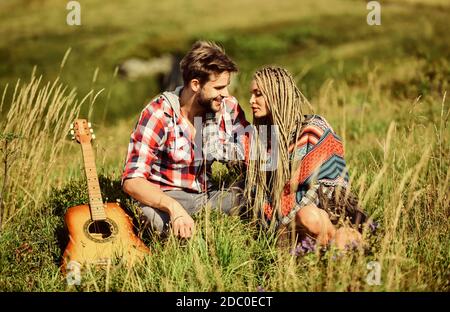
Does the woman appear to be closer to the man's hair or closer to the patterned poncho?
the patterned poncho

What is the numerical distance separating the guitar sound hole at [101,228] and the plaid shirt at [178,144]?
347mm

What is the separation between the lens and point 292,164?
437 cm

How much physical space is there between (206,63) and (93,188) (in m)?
1.17

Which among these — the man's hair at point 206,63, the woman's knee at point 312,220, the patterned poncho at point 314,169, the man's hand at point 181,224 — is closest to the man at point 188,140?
the man's hair at point 206,63

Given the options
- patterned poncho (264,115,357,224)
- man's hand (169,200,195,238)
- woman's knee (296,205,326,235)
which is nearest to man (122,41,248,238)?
man's hand (169,200,195,238)

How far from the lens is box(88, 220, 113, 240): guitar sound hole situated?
4559mm

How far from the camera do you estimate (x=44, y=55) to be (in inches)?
750

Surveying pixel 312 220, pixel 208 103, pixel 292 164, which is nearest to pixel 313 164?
pixel 292 164

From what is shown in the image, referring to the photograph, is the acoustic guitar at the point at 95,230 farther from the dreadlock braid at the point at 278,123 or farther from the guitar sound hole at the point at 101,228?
the dreadlock braid at the point at 278,123

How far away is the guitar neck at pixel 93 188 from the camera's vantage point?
4547 millimetres

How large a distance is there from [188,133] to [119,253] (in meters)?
1.05
